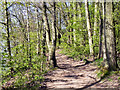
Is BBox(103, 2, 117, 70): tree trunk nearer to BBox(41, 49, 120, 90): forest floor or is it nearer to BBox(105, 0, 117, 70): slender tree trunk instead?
BBox(105, 0, 117, 70): slender tree trunk

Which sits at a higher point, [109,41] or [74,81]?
[109,41]

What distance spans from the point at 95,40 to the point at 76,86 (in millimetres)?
6854

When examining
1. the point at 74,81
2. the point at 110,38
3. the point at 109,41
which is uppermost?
the point at 110,38

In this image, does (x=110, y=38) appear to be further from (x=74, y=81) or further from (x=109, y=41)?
(x=74, y=81)

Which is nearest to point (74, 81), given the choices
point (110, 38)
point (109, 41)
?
point (109, 41)

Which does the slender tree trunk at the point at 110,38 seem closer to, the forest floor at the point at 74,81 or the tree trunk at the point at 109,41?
the tree trunk at the point at 109,41

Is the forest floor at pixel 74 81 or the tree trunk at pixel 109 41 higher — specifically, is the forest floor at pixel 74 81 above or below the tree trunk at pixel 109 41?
below

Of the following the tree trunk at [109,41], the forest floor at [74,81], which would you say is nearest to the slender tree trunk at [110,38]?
the tree trunk at [109,41]

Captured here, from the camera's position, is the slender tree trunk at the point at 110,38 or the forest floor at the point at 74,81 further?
the slender tree trunk at the point at 110,38

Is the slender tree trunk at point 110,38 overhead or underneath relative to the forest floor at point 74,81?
overhead

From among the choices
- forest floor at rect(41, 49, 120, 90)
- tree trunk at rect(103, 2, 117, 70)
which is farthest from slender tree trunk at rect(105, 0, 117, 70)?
A: forest floor at rect(41, 49, 120, 90)

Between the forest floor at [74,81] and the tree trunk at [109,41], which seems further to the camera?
the tree trunk at [109,41]

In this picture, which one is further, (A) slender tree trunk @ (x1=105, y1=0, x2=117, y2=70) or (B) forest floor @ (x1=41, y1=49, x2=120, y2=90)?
(A) slender tree trunk @ (x1=105, y1=0, x2=117, y2=70)

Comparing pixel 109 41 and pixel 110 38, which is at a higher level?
pixel 110 38
